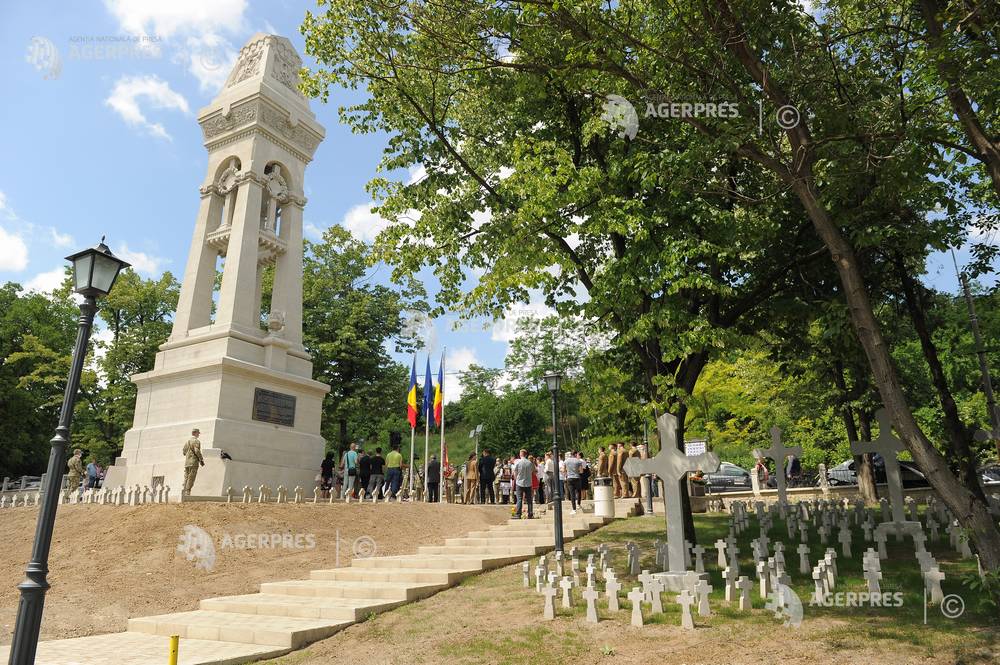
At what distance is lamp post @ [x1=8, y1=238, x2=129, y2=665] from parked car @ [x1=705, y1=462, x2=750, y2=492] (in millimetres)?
28319

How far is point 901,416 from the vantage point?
27.3 ft

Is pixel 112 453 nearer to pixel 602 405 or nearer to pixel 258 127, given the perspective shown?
pixel 258 127

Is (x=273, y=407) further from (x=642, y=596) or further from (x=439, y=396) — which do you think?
(x=642, y=596)

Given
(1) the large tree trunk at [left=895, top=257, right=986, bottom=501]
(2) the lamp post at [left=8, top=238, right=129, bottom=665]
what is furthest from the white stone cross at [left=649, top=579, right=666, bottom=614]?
(1) the large tree trunk at [left=895, top=257, right=986, bottom=501]

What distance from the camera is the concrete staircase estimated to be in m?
8.77

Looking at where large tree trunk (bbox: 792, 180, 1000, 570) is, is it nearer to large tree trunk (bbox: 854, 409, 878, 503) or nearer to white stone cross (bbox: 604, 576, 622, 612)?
white stone cross (bbox: 604, 576, 622, 612)

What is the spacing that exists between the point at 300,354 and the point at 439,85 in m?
12.4

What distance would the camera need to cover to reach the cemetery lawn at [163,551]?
10.8 metres

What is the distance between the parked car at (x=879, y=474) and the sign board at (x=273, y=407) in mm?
20123

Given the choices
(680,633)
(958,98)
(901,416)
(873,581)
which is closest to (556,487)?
(680,633)

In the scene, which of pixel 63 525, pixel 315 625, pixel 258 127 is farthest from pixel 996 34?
pixel 258 127

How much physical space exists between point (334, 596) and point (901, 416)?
29.7 ft

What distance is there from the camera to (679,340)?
10.1 meters

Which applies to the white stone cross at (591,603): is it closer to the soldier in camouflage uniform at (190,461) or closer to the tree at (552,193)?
the tree at (552,193)
